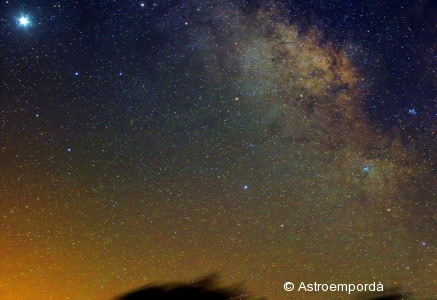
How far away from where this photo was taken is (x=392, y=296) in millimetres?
7562

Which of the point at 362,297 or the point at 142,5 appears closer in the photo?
the point at 142,5

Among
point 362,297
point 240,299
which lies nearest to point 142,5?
point 240,299

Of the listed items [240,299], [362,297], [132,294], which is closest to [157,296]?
[132,294]

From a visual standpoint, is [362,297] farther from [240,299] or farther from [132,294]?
[132,294]

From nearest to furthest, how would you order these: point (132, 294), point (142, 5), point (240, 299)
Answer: point (142, 5), point (132, 294), point (240, 299)

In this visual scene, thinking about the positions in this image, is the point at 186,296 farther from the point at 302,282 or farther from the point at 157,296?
the point at 302,282

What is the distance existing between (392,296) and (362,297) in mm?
630

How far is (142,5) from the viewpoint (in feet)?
18.7

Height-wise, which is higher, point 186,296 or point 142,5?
point 142,5

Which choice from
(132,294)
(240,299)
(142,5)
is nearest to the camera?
(142,5)

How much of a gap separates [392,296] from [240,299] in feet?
9.84

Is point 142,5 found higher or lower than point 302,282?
higher

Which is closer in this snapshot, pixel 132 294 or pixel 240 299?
pixel 132 294

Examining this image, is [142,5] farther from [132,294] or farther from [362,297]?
[362,297]
